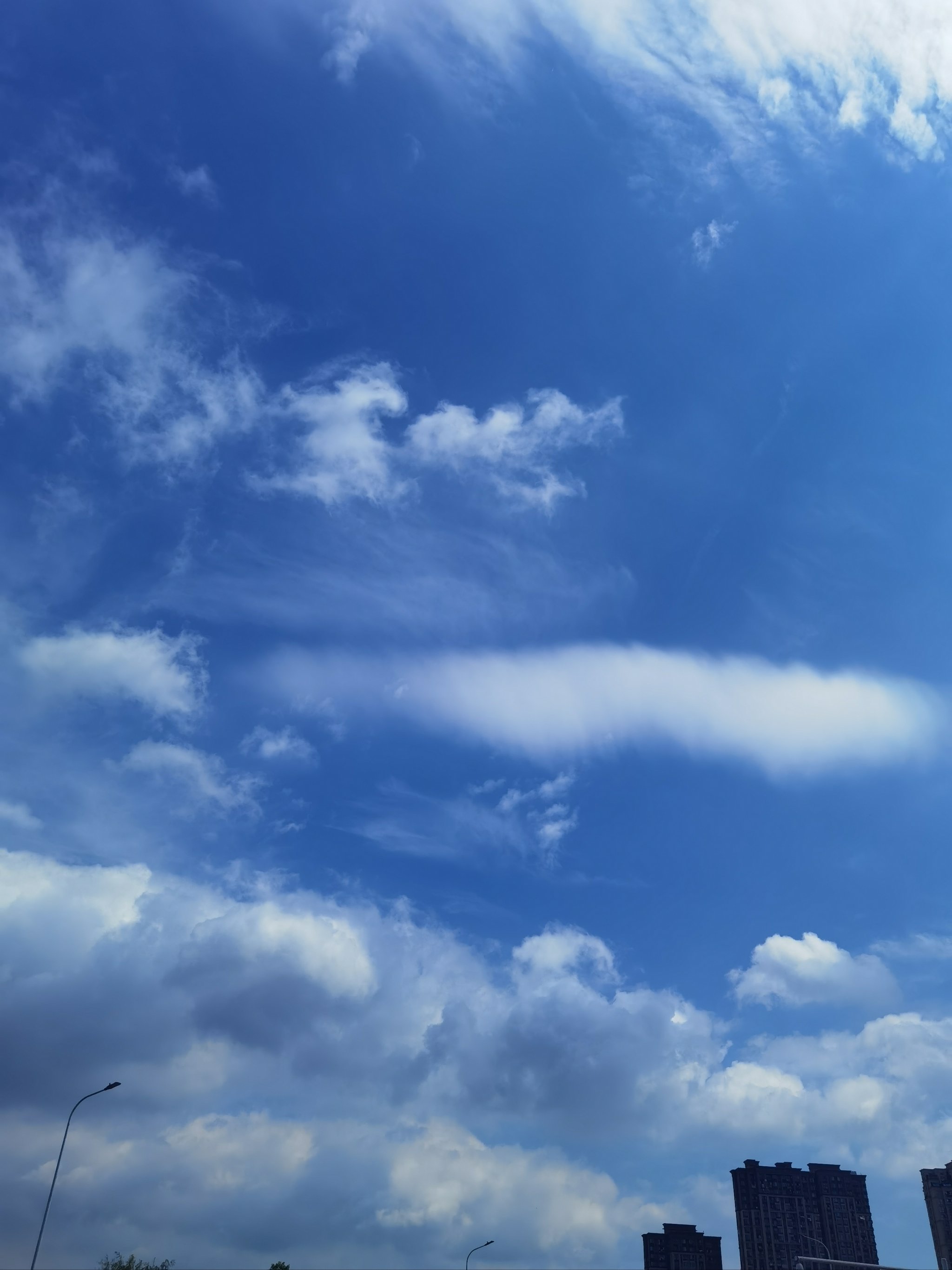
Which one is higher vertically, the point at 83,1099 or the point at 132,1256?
the point at 83,1099

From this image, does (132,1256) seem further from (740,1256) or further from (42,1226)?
(740,1256)

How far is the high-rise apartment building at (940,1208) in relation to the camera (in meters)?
154

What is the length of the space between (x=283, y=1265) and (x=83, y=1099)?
113453mm

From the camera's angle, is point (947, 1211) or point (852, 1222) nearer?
point (947, 1211)

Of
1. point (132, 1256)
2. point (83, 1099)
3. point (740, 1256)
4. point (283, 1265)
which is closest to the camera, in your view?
point (83, 1099)

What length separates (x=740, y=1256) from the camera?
7805 inches

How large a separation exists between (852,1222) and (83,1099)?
19513 cm

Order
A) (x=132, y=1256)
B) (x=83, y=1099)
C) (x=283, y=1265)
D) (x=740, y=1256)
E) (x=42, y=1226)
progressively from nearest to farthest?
(x=42, y=1226) < (x=83, y=1099) < (x=132, y=1256) < (x=283, y=1265) < (x=740, y=1256)

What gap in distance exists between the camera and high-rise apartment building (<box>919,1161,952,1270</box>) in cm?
15350

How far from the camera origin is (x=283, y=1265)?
15388cm

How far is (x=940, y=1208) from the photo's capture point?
518 feet

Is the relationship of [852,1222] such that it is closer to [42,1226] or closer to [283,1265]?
[283,1265]

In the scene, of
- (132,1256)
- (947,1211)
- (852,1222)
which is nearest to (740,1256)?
(852,1222)

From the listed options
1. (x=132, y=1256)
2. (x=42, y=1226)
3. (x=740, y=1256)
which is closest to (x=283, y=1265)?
(x=132, y=1256)
